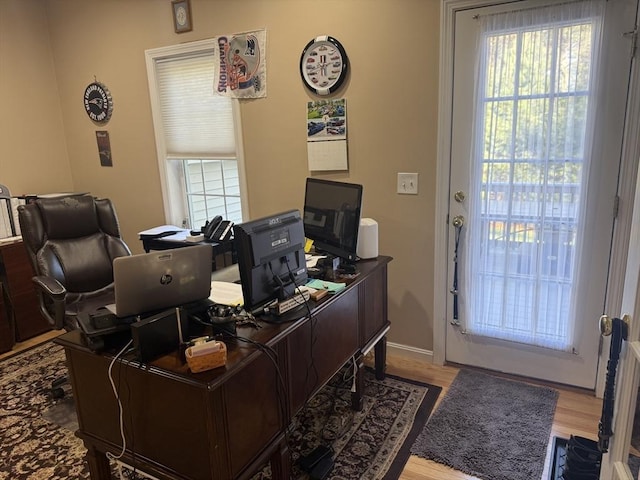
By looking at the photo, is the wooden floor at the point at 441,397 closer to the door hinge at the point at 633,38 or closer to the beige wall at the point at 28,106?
the beige wall at the point at 28,106

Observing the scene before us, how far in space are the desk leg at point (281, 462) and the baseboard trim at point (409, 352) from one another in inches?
58.1

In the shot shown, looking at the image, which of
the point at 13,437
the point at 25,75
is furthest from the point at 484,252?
the point at 25,75

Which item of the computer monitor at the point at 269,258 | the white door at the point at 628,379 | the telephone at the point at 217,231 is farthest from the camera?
the telephone at the point at 217,231

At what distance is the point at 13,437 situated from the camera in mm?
2385

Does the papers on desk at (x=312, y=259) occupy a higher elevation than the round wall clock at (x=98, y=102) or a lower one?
lower

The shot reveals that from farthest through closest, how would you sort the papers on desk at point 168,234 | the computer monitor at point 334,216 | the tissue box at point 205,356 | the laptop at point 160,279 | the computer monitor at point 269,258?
the papers on desk at point 168,234 → the computer monitor at point 334,216 → the computer monitor at point 269,258 → the laptop at point 160,279 → the tissue box at point 205,356

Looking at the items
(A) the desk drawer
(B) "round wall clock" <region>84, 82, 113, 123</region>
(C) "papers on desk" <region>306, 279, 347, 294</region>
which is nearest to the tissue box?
(A) the desk drawer

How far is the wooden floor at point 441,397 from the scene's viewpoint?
204cm

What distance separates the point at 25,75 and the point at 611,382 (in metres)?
4.56

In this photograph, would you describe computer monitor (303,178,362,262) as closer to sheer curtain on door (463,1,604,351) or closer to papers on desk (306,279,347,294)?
papers on desk (306,279,347,294)

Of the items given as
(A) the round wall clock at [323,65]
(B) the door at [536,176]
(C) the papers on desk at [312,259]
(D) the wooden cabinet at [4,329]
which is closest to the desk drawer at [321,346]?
(C) the papers on desk at [312,259]

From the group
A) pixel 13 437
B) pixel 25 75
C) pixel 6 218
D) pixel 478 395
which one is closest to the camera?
pixel 13 437

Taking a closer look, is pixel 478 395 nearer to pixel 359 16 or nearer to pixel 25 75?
pixel 359 16

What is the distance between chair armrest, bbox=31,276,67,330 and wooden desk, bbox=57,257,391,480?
0.84m
